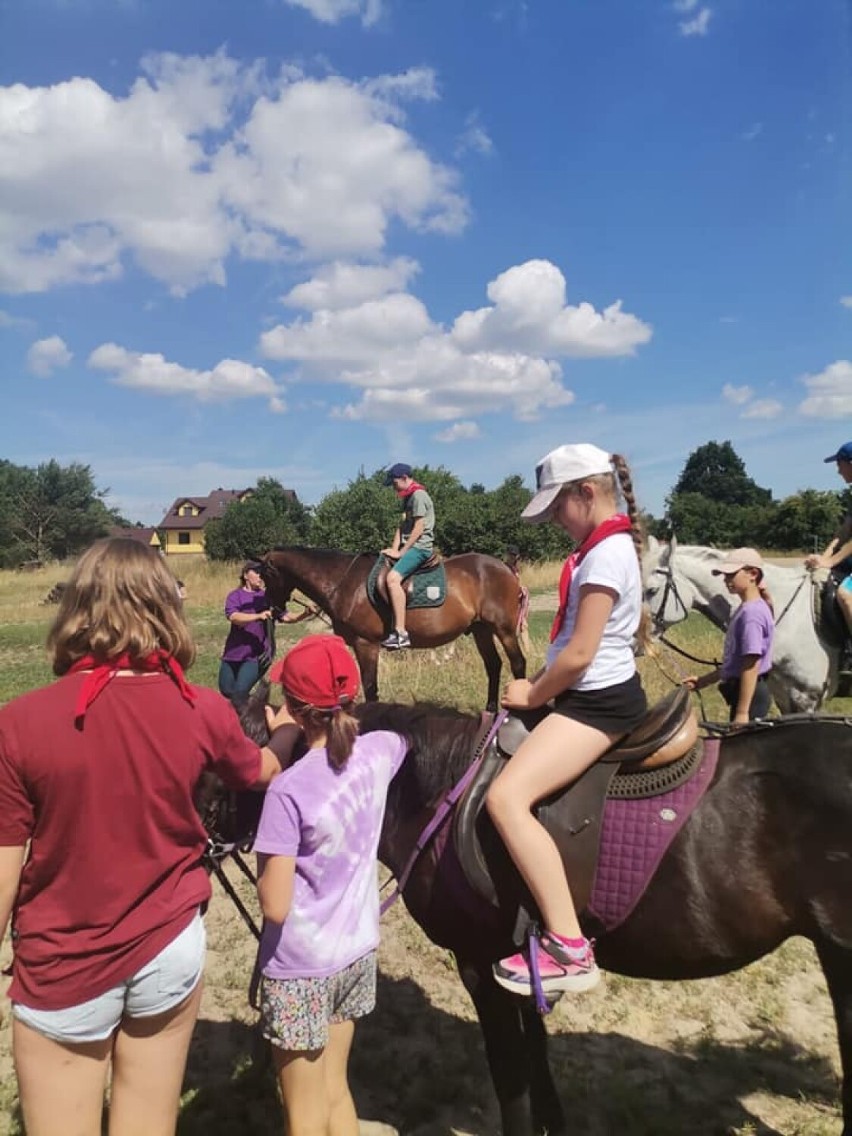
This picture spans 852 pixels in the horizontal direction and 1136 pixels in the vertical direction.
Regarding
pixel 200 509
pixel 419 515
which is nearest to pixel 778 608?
pixel 419 515

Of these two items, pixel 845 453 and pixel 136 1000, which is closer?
pixel 136 1000

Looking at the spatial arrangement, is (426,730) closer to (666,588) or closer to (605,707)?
(605,707)

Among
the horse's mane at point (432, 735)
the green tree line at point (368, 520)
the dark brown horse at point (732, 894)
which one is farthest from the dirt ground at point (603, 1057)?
the green tree line at point (368, 520)

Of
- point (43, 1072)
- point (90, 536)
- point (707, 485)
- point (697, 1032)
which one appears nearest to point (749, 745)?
point (697, 1032)

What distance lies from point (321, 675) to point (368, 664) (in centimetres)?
697

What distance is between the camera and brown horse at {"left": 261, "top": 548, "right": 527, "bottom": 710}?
893 cm

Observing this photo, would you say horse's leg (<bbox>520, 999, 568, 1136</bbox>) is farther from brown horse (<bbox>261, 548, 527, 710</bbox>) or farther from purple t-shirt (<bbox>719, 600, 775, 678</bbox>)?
brown horse (<bbox>261, 548, 527, 710</bbox>)

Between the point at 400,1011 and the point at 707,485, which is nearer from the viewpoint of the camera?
the point at 400,1011

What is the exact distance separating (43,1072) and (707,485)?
98.9 m

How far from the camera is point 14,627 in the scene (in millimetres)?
19375

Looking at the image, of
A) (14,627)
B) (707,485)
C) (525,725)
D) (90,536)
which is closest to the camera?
(525,725)

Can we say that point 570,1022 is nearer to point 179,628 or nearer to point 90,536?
point 179,628

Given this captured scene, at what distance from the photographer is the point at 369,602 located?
351 inches

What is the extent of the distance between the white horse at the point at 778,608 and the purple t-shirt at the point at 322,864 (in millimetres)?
5139
